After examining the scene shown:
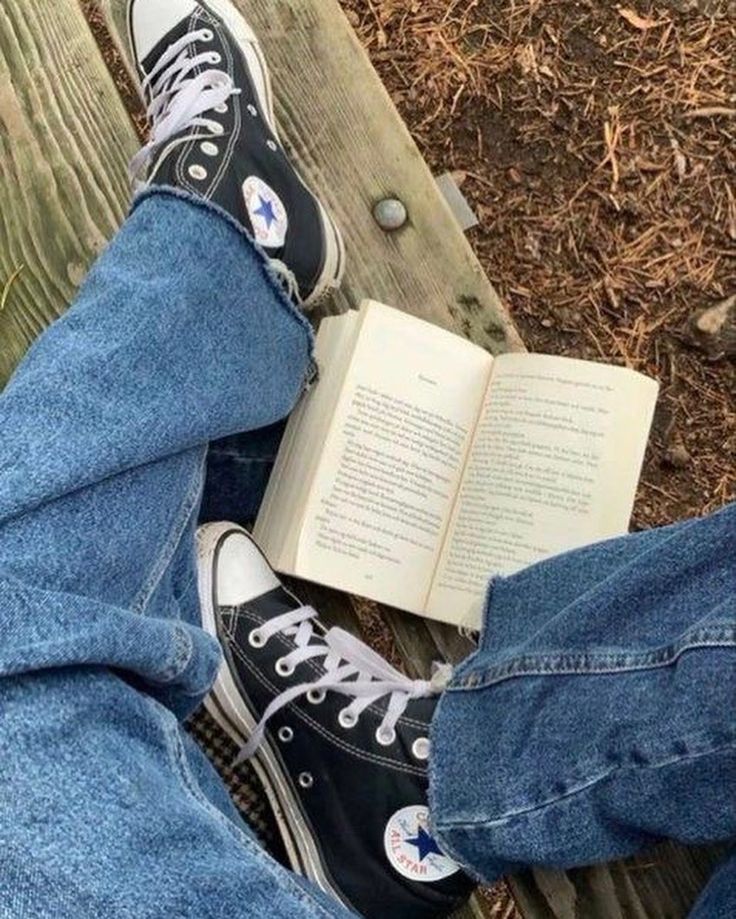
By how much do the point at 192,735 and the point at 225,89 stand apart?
1.95 ft

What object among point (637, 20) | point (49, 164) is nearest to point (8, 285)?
point (49, 164)

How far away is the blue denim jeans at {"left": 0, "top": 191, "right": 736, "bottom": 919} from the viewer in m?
0.64

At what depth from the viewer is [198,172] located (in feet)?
3.03

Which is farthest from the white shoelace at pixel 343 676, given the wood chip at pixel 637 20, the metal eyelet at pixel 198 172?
the wood chip at pixel 637 20

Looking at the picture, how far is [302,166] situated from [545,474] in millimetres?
368

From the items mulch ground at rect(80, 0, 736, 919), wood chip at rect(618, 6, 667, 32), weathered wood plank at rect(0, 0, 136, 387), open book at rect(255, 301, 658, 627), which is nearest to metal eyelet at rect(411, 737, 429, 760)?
open book at rect(255, 301, 658, 627)

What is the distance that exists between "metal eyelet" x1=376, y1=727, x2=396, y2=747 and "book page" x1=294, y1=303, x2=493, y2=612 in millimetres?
107

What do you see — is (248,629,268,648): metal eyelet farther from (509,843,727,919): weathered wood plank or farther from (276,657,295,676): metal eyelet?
(509,843,727,919): weathered wood plank

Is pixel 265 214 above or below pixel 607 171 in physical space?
above

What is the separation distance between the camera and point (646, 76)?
1135 mm

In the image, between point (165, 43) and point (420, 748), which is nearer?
point (420, 748)

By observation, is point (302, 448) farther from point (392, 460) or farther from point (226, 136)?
point (226, 136)

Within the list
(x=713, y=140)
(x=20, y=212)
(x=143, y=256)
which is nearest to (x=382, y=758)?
(x=143, y=256)

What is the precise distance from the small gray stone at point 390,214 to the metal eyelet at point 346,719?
0.44m
